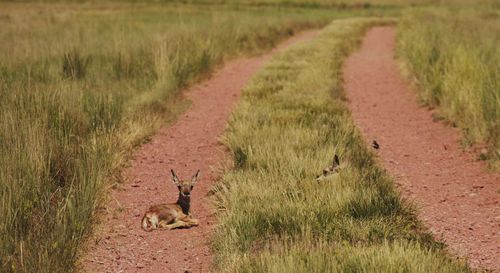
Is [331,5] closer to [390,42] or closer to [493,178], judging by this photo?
[390,42]

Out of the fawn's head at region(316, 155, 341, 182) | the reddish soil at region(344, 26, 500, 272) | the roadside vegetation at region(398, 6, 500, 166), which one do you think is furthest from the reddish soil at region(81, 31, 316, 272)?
the roadside vegetation at region(398, 6, 500, 166)

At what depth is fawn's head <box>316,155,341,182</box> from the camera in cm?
513

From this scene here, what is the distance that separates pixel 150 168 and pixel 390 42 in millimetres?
18284

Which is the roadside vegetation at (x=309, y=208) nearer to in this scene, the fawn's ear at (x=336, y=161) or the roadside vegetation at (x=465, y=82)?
the fawn's ear at (x=336, y=161)

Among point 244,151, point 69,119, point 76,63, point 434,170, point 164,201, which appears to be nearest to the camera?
point 164,201

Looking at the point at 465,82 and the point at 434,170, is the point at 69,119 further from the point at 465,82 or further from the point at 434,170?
the point at 465,82

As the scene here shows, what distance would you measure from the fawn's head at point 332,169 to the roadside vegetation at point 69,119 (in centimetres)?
202

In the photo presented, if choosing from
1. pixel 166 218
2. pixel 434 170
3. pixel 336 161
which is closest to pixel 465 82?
pixel 434 170

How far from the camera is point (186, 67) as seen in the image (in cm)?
1170

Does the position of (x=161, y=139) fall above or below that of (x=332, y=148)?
below

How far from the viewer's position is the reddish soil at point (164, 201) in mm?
4188

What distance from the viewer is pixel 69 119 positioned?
638cm

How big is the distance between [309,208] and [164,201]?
170 centimetres

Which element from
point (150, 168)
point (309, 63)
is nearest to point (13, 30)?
point (309, 63)
